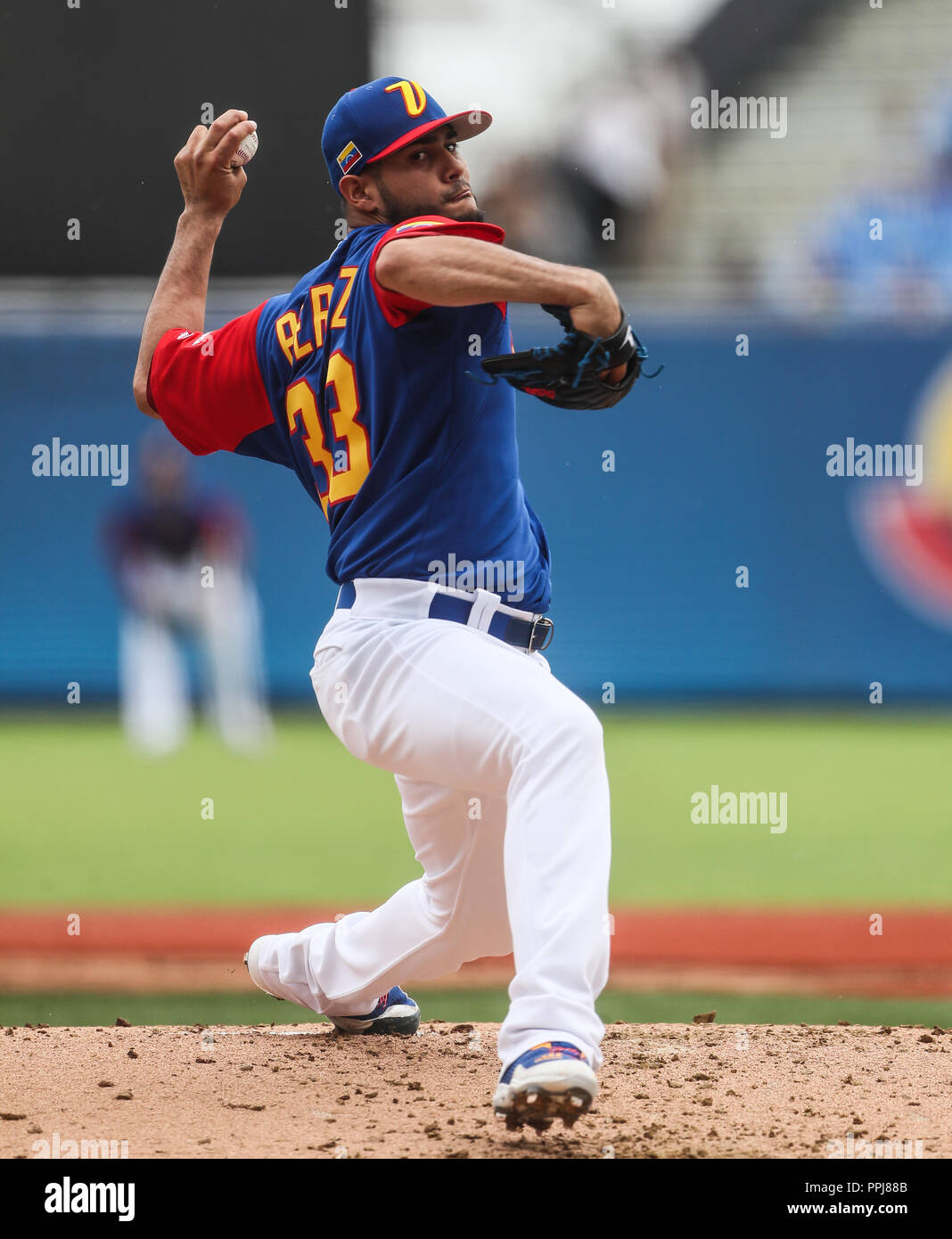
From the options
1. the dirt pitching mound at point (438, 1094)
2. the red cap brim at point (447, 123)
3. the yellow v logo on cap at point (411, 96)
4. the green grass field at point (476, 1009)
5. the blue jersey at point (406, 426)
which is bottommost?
the green grass field at point (476, 1009)

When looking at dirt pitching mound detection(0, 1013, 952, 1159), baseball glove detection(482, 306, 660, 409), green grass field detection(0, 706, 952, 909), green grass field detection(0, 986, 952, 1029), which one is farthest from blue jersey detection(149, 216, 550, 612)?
green grass field detection(0, 706, 952, 909)

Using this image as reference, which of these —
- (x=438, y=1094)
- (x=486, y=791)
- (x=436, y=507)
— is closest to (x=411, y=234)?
(x=436, y=507)

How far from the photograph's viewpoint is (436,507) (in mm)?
2180

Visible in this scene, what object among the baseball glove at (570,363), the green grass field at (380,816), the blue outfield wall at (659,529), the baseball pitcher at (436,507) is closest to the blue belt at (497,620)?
the baseball pitcher at (436,507)

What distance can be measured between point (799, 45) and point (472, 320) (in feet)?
44.7

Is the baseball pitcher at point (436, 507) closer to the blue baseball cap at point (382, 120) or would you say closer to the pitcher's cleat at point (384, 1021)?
the blue baseball cap at point (382, 120)

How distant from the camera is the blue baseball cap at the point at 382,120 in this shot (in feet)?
7.34

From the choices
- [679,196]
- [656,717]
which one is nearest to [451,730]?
[656,717]

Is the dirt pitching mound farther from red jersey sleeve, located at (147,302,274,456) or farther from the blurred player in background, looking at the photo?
the blurred player in background

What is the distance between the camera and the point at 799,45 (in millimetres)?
14195

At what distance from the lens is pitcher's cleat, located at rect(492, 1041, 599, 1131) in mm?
1799

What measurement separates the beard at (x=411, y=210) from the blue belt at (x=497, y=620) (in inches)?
24.1

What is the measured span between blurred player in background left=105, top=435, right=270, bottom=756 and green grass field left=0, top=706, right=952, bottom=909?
37cm
